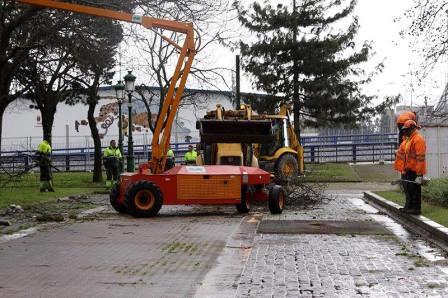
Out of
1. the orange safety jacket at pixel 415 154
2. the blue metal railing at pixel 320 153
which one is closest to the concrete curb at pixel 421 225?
the orange safety jacket at pixel 415 154

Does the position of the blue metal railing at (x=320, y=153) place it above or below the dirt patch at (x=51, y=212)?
above

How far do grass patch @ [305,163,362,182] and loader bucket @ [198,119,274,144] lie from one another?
420 inches

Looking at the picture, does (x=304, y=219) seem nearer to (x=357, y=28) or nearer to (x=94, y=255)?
(x=94, y=255)

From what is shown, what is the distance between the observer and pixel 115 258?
392 inches

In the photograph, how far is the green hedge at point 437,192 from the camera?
48.6 ft

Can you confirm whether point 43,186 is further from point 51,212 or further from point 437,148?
point 437,148

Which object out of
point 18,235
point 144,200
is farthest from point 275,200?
point 18,235

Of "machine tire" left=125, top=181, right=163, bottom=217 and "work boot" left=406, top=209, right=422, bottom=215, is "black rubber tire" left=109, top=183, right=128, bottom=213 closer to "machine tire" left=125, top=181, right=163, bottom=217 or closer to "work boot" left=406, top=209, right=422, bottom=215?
"machine tire" left=125, top=181, right=163, bottom=217

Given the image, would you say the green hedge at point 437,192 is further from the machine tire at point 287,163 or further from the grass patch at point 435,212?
the machine tire at point 287,163

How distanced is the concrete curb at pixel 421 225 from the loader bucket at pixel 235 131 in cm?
381

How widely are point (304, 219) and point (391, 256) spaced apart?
5214 millimetres

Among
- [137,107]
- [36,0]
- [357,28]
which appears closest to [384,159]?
[357,28]

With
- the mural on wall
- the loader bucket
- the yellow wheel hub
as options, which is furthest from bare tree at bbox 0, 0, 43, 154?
the mural on wall

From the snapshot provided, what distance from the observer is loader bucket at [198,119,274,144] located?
19.0 metres
